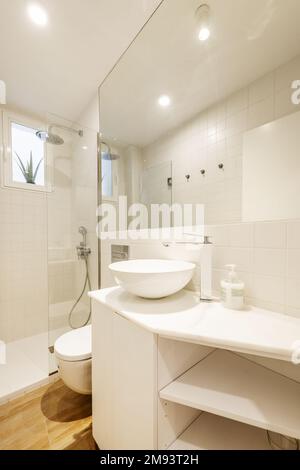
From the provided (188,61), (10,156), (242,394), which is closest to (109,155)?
(188,61)

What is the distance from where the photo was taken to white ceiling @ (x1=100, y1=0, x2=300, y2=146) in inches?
32.2

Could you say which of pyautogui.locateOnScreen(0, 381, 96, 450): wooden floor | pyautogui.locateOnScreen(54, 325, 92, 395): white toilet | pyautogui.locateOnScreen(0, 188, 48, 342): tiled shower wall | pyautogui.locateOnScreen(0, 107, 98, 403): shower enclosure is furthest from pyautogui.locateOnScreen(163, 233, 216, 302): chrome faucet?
pyautogui.locateOnScreen(0, 188, 48, 342): tiled shower wall

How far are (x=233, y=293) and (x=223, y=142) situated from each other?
741 millimetres

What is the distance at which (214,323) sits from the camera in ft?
2.06

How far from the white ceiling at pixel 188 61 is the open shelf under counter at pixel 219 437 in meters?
1.44

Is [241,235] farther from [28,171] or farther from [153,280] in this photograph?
[28,171]

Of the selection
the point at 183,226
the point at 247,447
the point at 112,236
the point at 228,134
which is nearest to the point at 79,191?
the point at 112,236

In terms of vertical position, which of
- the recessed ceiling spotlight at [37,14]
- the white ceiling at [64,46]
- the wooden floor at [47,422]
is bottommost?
the wooden floor at [47,422]

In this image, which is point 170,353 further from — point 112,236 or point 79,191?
point 79,191

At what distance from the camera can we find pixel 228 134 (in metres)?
0.97

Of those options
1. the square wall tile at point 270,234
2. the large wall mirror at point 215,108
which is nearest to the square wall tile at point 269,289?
the square wall tile at point 270,234

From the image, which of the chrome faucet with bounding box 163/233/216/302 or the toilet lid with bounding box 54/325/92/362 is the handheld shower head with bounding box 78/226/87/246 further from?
the chrome faucet with bounding box 163/233/216/302

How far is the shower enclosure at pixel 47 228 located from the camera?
1.89 meters

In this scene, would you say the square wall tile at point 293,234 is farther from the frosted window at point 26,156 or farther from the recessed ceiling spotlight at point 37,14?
the frosted window at point 26,156
